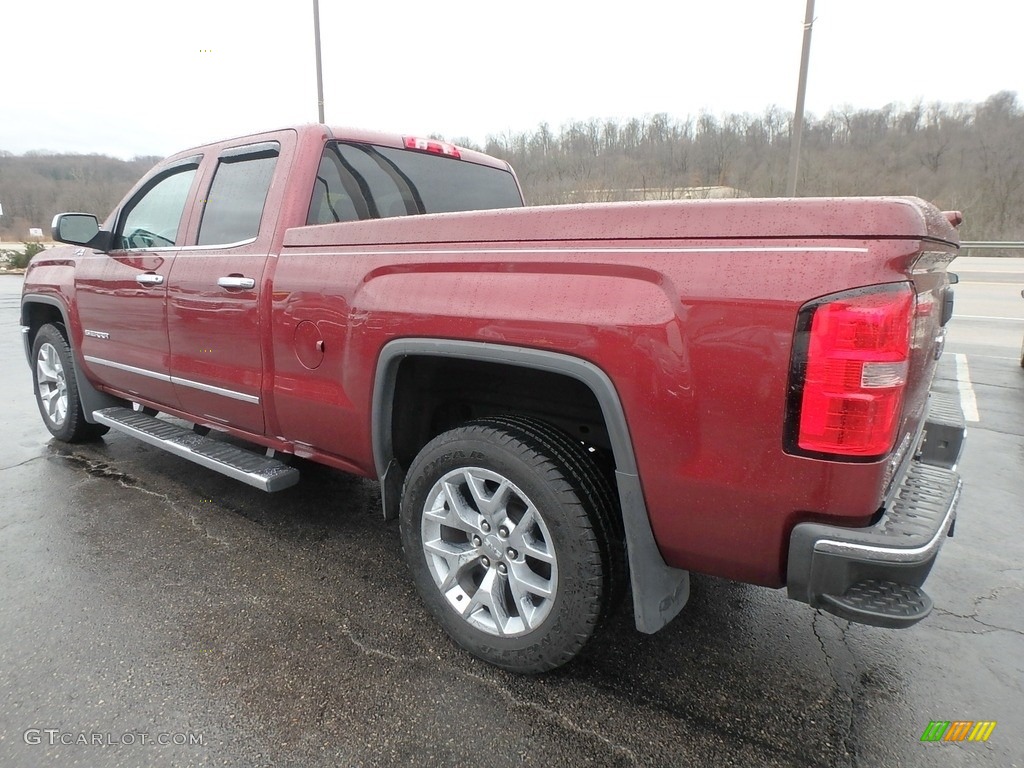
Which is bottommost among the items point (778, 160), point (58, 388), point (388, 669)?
point (388, 669)

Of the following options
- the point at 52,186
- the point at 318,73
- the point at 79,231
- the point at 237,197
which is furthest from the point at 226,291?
the point at 52,186

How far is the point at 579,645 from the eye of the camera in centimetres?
204

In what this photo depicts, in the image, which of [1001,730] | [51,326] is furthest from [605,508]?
[51,326]

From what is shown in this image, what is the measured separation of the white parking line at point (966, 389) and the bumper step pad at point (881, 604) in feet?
13.8

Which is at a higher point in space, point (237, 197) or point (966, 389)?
point (237, 197)

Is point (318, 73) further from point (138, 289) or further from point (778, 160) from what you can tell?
point (778, 160)

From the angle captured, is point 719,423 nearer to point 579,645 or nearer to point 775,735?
point 579,645

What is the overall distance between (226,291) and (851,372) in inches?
107

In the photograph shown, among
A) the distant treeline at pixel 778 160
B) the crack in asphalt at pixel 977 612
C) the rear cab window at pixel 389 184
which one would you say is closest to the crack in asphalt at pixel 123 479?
the rear cab window at pixel 389 184

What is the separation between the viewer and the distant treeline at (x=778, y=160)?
1187 cm

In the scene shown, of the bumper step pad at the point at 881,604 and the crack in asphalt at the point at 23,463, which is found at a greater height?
the bumper step pad at the point at 881,604

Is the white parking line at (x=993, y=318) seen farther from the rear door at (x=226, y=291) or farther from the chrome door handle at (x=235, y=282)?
the chrome door handle at (x=235, y=282)

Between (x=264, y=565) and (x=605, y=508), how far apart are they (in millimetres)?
1841

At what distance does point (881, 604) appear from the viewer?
1571mm
